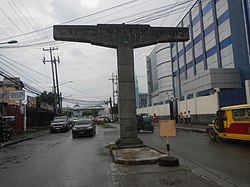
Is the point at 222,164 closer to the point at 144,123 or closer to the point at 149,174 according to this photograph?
the point at 149,174

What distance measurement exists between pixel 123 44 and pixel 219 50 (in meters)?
33.1

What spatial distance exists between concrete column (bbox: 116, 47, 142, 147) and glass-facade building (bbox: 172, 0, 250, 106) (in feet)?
47.9

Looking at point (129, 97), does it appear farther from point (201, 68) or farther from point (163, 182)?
point (201, 68)

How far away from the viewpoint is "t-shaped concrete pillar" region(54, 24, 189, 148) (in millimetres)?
14234

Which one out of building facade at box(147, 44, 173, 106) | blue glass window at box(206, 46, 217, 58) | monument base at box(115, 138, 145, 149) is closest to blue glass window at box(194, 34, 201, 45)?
blue glass window at box(206, 46, 217, 58)

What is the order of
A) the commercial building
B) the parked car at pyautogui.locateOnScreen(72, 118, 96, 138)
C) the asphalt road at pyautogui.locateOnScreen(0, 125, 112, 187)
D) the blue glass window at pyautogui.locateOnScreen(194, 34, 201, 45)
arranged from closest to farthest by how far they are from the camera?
the asphalt road at pyautogui.locateOnScreen(0, 125, 112, 187), the parked car at pyautogui.locateOnScreen(72, 118, 96, 138), the commercial building, the blue glass window at pyautogui.locateOnScreen(194, 34, 201, 45)

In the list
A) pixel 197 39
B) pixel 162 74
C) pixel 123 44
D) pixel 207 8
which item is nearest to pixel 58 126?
pixel 123 44

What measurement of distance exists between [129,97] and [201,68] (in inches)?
1573

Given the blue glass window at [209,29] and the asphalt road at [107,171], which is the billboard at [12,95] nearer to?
the asphalt road at [107,171]

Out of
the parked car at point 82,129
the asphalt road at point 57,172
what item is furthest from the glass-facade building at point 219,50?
the asphalt road at point 57,172

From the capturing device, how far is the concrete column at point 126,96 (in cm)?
1423

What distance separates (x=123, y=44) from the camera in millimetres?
14617

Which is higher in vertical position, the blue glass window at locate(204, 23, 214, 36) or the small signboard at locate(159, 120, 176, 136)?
the blue glass window at locate(204, 23, 214, 36)

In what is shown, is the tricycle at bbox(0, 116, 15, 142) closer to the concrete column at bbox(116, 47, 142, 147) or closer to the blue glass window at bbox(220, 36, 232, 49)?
the concrete column at bbox(116, 47, 142, 147)
